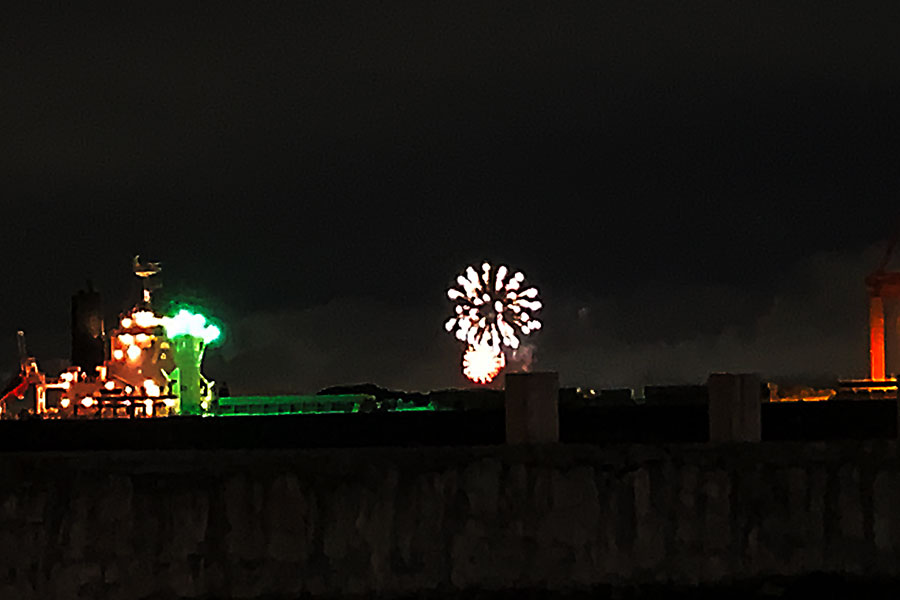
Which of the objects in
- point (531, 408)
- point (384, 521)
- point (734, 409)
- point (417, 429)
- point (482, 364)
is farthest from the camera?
point (482, 364)

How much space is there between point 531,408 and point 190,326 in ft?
115

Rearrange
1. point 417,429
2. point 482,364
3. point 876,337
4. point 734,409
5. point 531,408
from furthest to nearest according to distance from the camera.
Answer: point 876,337 → point 482,364 → point 417,429 → point 734,409 → point 531,408

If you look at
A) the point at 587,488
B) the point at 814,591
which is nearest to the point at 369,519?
the point at 587,488

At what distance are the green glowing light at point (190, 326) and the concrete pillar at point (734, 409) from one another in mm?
35079

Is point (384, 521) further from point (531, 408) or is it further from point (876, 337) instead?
point (876, 337)

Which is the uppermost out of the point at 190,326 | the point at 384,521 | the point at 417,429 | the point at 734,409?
the point at 190,326

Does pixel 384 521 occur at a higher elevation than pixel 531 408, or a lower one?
lower

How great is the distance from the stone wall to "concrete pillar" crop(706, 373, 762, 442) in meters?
0.24

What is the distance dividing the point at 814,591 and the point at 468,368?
31905mm

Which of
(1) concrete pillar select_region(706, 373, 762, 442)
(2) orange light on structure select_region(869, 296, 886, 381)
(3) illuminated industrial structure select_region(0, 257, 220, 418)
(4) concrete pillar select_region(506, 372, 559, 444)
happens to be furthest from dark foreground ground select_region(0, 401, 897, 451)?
(2) orange light on structure select_region(869, 296, 886, 381)

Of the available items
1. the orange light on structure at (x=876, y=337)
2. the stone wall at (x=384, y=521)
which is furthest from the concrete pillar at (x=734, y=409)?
the orange light on structure at (x=876, y=337)

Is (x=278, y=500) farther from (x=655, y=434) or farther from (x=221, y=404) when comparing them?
(x=221, y=404)

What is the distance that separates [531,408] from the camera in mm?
14203

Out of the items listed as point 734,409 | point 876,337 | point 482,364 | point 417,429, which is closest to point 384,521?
point 734,409
